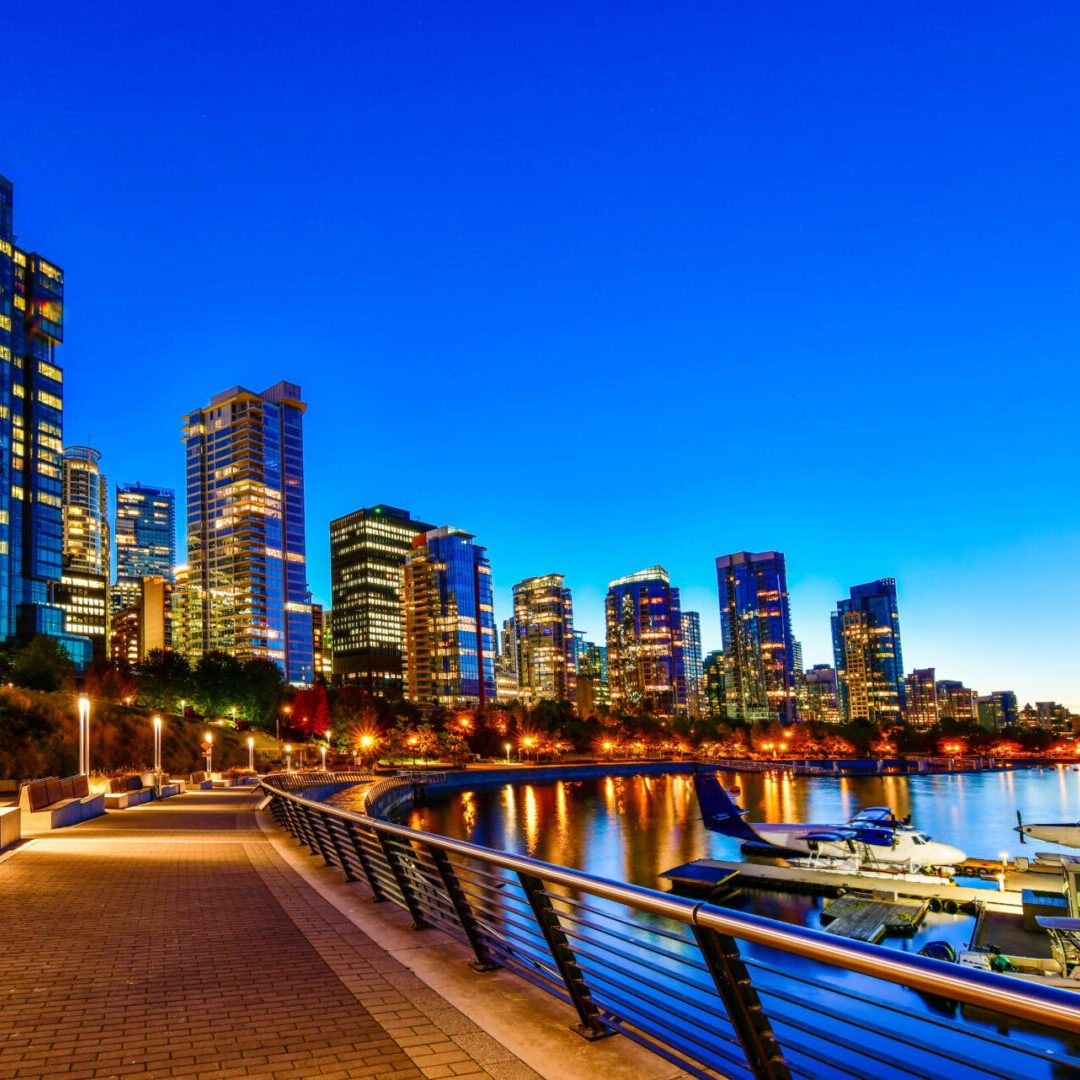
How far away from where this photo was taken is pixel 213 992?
7570 mm

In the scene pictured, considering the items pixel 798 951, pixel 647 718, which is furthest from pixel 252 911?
pixel 647 718

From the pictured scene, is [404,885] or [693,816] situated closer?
[404,885]

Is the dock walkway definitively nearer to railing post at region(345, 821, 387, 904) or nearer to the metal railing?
the metal railing

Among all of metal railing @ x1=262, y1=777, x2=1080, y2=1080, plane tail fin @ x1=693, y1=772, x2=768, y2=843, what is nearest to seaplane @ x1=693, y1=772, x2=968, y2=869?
plane tail fin @ x1=693, y1=772, x2=768, y2=843

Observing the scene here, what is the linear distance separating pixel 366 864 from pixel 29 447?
486ft

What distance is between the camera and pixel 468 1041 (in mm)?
5949

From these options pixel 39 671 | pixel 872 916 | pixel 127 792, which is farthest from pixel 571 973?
pixel 39 671

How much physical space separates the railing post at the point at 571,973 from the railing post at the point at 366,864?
6.09 meters

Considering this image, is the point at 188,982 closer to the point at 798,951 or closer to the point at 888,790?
the point at 798,951

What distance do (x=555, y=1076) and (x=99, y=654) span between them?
16956cm

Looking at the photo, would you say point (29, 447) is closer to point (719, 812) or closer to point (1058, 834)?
point (719, 812)

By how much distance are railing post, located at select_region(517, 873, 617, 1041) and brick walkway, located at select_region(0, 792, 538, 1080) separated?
611 mm

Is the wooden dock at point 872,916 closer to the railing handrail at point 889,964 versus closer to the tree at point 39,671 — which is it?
the railing handrail at point 889,964

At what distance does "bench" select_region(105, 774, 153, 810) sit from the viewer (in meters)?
31.0
